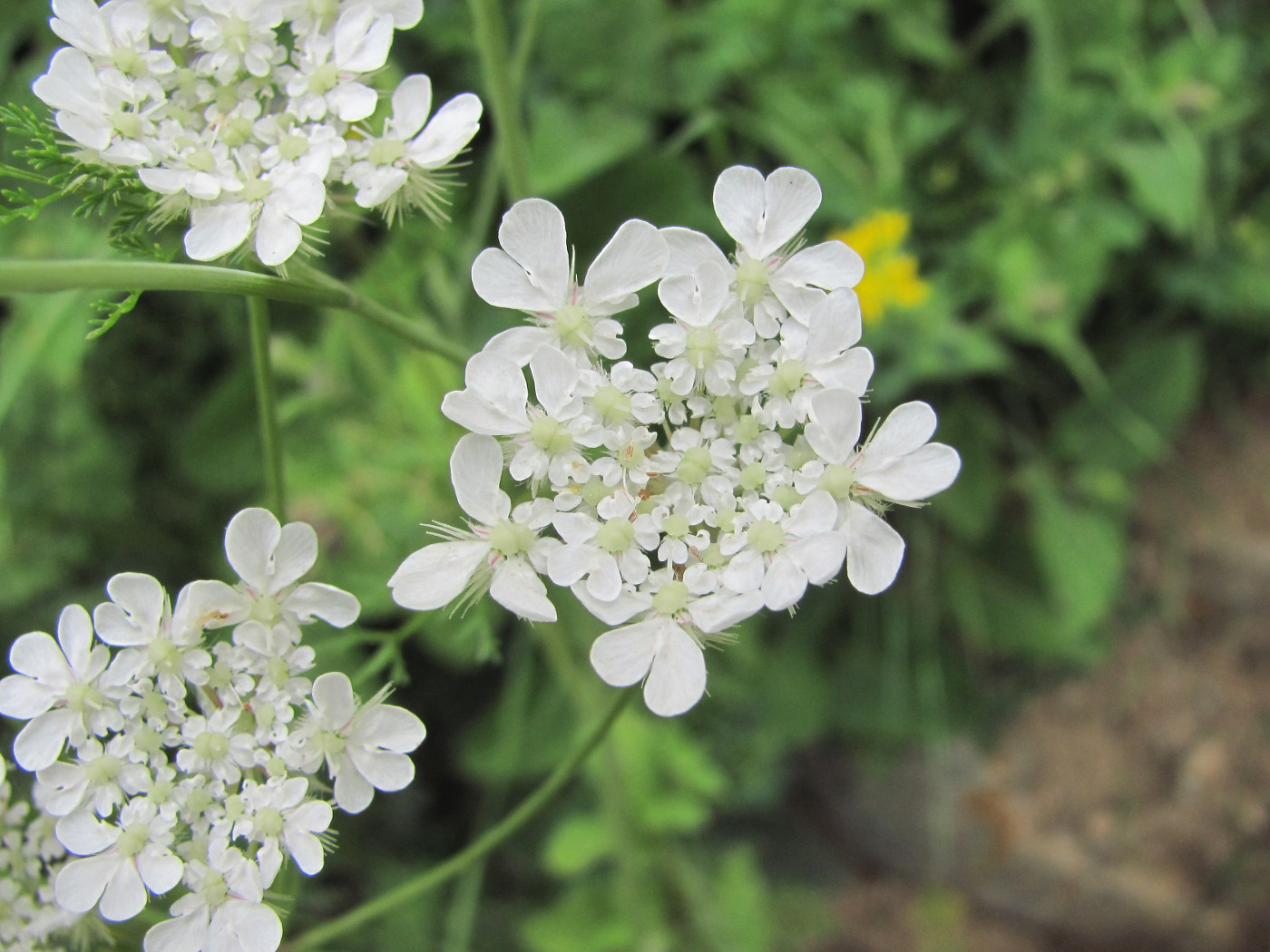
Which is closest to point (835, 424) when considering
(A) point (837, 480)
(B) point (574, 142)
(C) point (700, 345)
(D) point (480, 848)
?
(A) point (837, 480)

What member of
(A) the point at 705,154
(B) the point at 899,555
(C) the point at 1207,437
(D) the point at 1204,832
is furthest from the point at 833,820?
(B) the point at 899,555

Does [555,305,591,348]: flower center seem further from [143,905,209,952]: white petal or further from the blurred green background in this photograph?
the blurred green background

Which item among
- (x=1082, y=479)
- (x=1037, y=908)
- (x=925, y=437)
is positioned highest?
(x=925, y=437)

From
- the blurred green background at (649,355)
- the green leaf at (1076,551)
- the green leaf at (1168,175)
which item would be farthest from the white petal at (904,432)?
the green leaf at (1076,551)

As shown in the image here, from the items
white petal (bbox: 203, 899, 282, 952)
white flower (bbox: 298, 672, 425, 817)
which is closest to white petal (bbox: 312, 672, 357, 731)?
white flower (bbox: 298, 672, 425, 817)

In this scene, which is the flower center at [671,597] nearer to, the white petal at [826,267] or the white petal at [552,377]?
the white petal at [552,377]

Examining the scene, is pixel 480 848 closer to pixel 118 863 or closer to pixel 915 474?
pixel 118 863

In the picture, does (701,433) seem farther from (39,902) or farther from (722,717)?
(722,717)
